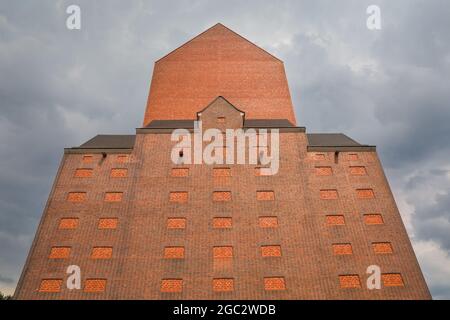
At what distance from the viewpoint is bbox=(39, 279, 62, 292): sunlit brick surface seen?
20.4 meters

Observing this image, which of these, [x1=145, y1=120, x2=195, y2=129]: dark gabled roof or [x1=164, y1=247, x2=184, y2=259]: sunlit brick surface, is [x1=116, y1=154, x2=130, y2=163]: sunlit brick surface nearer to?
[x1=145, y1=120, x2=195, y2=129]: dark gabled roof

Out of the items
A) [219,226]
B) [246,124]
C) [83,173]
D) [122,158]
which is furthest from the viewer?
[246,124]

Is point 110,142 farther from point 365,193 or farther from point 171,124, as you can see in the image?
point 365,193

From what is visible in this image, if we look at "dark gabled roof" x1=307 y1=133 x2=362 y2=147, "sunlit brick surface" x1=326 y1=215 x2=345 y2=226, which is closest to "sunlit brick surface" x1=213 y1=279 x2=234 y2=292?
"sunlit brick surface" x1=326 y1=215 x2=345 y2=226

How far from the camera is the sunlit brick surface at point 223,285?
2045cm

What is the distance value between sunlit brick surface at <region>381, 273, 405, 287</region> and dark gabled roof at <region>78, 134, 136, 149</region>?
19217 mm

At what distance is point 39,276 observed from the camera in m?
20.8

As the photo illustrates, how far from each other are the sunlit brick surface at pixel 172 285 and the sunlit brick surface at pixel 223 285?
194cm

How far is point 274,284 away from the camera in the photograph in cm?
2072

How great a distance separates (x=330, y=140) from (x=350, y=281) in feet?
40.8

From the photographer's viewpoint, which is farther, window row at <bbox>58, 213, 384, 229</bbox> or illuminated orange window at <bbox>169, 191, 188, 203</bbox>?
illuminated orange window at <bbox>169, 191, 188, 203</bbox>

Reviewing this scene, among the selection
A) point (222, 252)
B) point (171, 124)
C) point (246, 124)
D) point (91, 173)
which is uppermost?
point (171, 124)

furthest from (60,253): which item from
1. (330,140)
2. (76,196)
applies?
(330,140)

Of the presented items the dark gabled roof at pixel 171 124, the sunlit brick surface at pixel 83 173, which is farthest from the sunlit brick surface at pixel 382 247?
the sunlit brick surface at pixel 83 173
